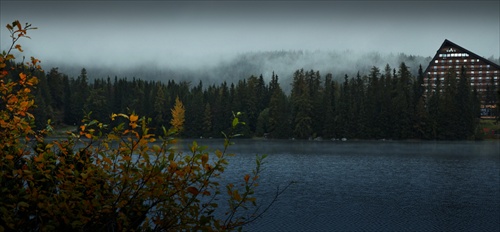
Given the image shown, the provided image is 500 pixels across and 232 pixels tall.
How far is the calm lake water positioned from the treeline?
219 ft

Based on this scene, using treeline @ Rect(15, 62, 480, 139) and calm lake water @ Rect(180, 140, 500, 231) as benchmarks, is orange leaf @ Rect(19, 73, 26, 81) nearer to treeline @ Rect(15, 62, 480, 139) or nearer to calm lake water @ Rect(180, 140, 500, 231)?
calm lake water @ Rect(180, 140, 500, 231)

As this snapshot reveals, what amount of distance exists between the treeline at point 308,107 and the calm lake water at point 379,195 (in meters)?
66.6

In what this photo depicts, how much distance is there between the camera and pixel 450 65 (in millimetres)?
167375

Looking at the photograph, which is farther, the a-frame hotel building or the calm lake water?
the a-frame hotel building

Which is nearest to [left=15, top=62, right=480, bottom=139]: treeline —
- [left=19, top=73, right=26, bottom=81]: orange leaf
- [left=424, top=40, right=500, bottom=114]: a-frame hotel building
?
[left=424, top=40, right=500, bottom=114]: a-frame hotel building

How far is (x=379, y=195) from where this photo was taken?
37188mm

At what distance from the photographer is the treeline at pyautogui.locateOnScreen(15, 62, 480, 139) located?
128 meters

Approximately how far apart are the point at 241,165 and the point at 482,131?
312 ft

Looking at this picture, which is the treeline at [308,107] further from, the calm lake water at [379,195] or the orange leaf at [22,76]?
the orange leaf at [22,76]

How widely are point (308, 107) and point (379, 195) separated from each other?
9908 centimetres

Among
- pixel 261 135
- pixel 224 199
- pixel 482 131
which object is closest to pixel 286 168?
pixel 224 199

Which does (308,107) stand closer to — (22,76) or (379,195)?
(379,195)

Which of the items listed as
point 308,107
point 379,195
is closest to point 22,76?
point 379,195

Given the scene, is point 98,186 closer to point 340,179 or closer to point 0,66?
point 0,66
